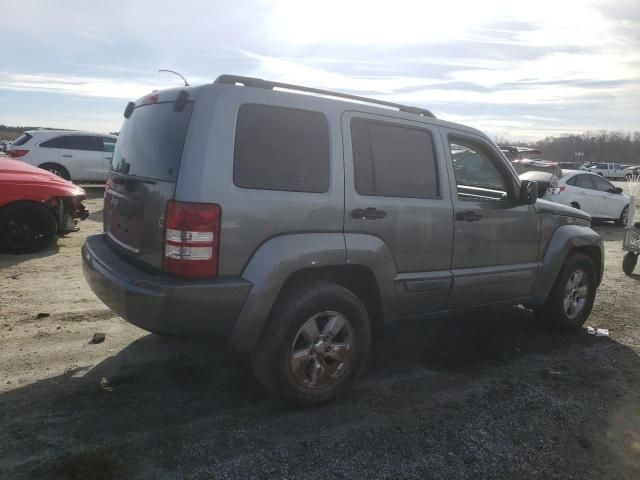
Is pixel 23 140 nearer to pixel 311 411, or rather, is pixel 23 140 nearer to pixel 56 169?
pixel 56 169

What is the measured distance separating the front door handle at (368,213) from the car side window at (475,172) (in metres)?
0.88

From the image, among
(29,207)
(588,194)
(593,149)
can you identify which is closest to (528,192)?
(29,207)

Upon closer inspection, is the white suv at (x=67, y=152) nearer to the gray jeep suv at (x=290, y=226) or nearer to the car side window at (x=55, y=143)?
the car side window at (x=55, y=143)

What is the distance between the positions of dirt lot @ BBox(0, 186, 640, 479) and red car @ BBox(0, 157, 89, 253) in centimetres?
226

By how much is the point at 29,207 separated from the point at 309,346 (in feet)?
18.0

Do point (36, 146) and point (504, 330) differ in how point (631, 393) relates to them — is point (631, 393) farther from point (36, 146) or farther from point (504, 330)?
point (36, 146)

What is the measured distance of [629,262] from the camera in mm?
8109

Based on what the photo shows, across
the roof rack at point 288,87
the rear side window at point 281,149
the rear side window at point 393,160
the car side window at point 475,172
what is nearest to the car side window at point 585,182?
the car side window at point 475,172

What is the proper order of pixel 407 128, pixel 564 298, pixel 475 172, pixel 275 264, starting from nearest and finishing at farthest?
pixel 275 264
pixel 407 128
pixel 475 172
pixel 564 298

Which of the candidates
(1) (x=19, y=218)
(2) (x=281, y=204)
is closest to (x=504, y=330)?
(2) (x=281, y=204)

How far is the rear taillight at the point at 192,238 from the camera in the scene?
2738 millimetres

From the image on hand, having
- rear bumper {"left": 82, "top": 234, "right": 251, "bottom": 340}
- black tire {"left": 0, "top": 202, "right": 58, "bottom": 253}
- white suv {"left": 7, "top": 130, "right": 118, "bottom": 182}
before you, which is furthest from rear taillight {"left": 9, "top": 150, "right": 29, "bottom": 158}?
rear bumper {"left": 82, "top": 234, "right": 251, "bottom": 340}

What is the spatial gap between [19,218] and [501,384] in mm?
6422

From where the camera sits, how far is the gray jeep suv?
280 cm
